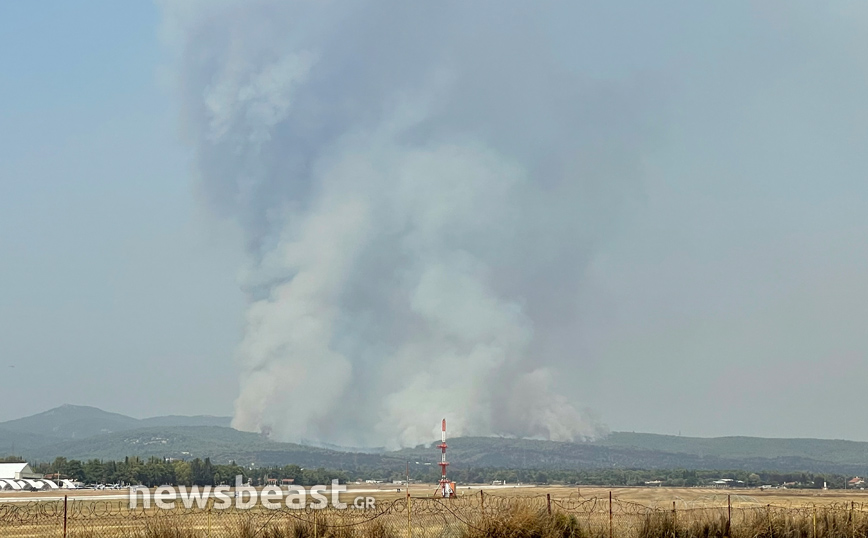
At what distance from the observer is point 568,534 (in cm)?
2934

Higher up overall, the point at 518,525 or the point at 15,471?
the point at 518,525

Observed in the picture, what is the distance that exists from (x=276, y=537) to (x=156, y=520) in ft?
11.2

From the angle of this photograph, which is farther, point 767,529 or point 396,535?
point 767,529

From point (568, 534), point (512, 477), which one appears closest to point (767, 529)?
point (568, 534)

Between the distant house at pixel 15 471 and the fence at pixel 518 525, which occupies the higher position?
the fence at pixel 518 525

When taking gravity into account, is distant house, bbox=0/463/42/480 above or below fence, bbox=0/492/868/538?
below

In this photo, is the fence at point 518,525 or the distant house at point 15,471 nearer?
the fence at point 518,525

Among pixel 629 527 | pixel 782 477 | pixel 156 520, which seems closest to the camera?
pixel 156 520

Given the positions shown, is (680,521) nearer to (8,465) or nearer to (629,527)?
(629,527)

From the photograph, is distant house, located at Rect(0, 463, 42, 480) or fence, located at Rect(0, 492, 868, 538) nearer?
fence, located at Rect(0, 492, 868, 538)

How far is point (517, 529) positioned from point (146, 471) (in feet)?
326

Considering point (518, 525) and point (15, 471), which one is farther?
point (15, 471)

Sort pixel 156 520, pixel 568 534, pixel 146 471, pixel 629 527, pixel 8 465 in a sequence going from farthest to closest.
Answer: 1. pixel 8 465
2. pixel 146 471
3. pixel 629 527
4. pixel 568 534
5. pixel 156 520

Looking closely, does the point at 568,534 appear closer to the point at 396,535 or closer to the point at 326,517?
the point at 396,535
